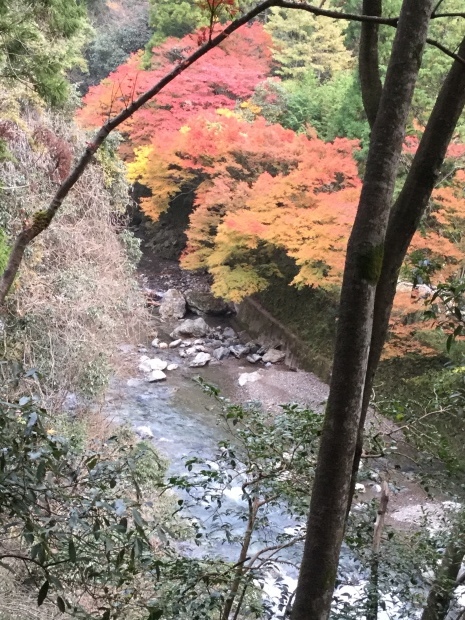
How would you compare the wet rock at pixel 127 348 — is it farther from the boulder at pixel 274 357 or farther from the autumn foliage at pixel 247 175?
the boulder at pixel 274 357

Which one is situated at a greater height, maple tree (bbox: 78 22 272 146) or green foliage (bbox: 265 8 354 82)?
green foliage (bbox: 265 8 354 82)

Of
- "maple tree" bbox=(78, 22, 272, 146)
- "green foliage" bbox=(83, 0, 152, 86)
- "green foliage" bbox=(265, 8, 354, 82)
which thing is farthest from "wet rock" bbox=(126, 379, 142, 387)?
"green foliage" bbox=(83, 0, 152, 86)

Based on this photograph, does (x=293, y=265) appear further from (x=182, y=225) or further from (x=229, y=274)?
(x=182, y=225)

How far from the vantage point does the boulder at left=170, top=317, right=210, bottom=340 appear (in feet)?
42.4

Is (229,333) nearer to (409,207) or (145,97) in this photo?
(409,207)

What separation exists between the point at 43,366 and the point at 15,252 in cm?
502

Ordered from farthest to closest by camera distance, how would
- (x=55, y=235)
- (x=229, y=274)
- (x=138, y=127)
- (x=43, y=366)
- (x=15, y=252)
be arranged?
(x=138, y=127), (x=229, y=274), (x=55, y=235), (x=43, y=366), (x=15, y=252)

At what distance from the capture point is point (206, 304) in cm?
1424

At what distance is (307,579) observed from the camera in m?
1.62

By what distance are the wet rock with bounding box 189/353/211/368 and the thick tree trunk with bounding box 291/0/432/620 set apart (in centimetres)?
973

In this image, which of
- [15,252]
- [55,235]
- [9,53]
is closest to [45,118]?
[55,235]

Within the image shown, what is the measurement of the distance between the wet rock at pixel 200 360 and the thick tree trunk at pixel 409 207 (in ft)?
31.6

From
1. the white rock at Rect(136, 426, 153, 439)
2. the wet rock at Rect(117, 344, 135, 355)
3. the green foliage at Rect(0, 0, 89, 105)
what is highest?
the green foliage at Rect(0, 0, 89, 105)

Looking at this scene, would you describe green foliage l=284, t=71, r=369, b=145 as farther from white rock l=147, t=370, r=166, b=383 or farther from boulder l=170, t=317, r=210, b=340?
white rock l=147, t=370, r=166, b=383
